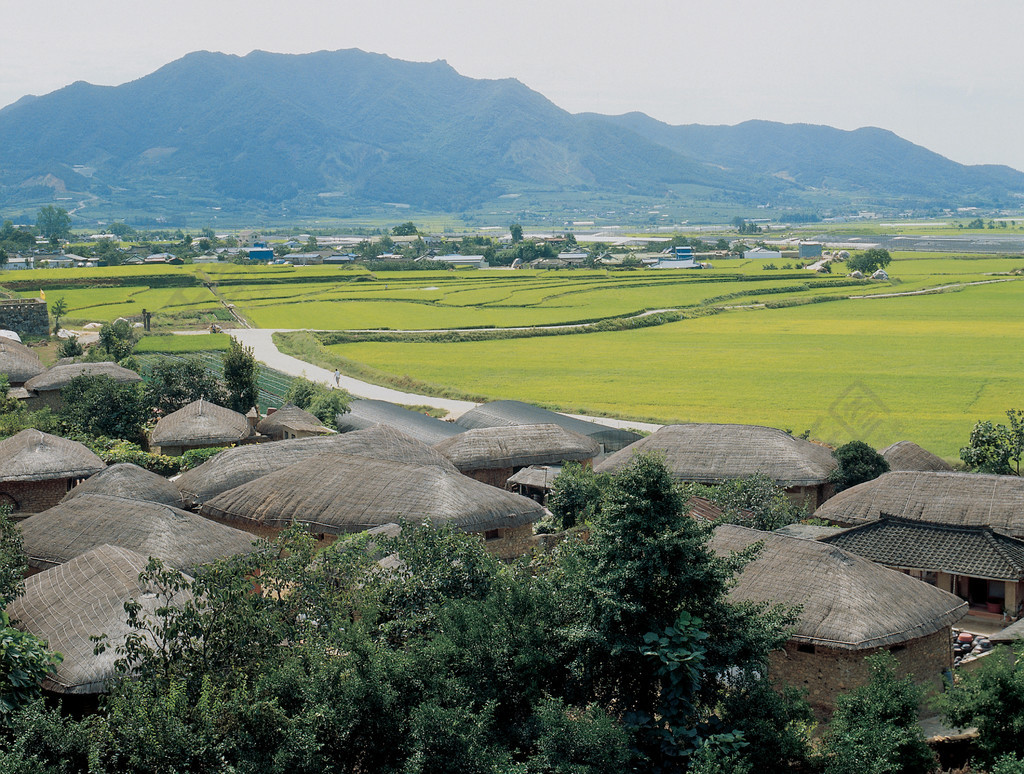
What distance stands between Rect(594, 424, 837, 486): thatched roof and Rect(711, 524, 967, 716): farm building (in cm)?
923

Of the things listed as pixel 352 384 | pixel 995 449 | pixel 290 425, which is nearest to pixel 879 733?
pixel 995 449

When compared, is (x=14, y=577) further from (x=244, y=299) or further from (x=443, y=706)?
(x=244, y=299)

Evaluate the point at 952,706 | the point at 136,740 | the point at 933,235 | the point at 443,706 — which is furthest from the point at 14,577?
the point at 933,235

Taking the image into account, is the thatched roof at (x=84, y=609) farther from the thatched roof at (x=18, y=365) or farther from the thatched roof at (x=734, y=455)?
the thatched roof at (x=18, y=365)

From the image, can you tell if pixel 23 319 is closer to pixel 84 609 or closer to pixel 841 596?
pixel 84 609

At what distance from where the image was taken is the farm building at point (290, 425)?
31.0 metres

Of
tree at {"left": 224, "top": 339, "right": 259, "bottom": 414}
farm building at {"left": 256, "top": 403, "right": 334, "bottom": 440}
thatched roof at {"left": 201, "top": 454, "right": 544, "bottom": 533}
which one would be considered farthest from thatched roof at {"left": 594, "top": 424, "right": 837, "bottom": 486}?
tree at {"left": 224, "top": 339, "right": 259, "bottom": 414}

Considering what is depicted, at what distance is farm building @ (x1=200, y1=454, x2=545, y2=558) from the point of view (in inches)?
776

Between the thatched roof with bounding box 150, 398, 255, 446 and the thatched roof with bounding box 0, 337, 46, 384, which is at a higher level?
the thatched roof with bounding box 0, 337, 46, 384

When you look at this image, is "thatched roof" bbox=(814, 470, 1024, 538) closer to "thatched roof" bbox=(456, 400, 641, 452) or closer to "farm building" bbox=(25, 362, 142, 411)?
"thatched roof" bbox=(456, 400, 641, 452)

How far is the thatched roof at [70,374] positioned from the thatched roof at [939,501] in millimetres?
23611

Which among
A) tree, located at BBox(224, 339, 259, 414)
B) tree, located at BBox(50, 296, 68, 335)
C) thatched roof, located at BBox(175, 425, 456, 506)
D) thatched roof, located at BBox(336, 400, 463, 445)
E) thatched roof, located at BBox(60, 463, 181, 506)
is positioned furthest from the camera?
tree, located at BBox(50, 296, 68, 335)

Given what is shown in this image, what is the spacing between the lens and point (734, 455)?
26297 mm

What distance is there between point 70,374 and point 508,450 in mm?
16447
